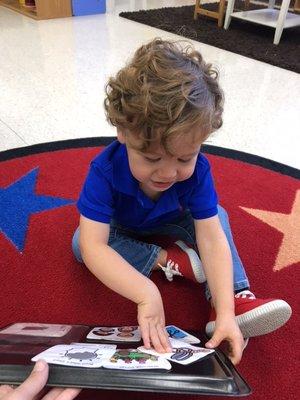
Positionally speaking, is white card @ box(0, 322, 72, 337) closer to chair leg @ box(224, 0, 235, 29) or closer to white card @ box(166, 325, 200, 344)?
white card @ box(166, 325, 200, 344)

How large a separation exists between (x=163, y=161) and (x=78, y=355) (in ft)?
0.82

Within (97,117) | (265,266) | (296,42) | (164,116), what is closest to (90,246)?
(164,116)

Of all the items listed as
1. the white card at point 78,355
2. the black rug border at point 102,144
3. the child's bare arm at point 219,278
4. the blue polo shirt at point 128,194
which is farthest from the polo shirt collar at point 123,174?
the black rug border at point 102,144

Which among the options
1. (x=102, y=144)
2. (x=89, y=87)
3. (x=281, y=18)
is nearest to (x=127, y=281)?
(x=102, y=144)

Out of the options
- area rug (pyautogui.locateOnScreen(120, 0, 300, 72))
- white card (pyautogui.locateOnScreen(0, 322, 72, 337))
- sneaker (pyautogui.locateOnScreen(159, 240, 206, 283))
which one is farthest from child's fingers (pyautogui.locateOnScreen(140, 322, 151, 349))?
area rug (pyautogui.locateOnScreen(120, 0, 300, 72))

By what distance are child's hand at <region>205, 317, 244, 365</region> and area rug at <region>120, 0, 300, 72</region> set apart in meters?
1.59

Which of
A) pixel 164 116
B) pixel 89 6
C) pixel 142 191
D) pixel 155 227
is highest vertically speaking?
pixel 164 116

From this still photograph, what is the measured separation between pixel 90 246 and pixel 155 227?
0.58 feet

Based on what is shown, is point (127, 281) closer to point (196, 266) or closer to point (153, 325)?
point (153, 325)

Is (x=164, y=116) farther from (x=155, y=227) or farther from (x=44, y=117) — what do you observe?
(x=44, y=117)

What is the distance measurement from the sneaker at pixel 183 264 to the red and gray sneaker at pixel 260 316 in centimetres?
11

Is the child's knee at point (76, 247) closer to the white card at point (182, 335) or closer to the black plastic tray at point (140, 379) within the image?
the white card at point (182, 335)

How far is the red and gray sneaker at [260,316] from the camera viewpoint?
1.98 feet

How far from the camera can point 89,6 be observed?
2816mm
